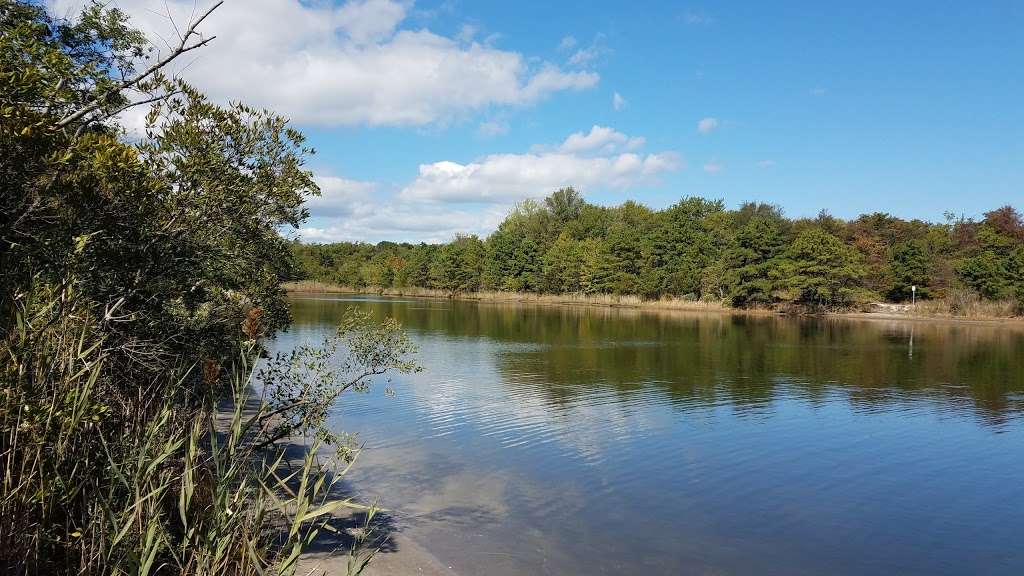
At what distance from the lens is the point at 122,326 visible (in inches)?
259

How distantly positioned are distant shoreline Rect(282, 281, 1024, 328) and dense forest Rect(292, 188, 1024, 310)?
2.83ft

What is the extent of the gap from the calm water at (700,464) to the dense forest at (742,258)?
92.3ft

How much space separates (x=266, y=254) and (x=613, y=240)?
5743 centimetres

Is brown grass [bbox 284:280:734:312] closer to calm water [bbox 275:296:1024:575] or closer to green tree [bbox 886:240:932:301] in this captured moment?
green tree [bbox 886:240:932:301]

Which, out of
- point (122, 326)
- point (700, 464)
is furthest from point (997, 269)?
point (122, 326)

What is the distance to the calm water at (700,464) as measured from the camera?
8.67m

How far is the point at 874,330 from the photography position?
41.8m

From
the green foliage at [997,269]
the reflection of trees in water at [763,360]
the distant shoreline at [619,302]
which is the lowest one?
the reflection of trees in water at [763,360]

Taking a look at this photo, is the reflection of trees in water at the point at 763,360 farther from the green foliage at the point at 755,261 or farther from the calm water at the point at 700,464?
the green foliage at the point at 755,261

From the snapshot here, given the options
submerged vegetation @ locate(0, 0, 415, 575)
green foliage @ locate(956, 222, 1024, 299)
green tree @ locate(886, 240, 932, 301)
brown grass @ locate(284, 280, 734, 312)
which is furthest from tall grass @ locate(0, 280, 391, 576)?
green tree @ locate(886, 240, 932, 301)

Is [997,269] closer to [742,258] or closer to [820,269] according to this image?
[820,269]

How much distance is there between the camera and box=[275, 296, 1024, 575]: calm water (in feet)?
28.5

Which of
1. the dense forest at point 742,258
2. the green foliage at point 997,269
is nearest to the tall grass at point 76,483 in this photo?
the dense forest at point 742,258

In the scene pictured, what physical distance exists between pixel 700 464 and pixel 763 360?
16043mm
